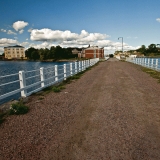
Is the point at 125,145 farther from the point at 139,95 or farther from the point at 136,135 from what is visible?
the point at 139,95

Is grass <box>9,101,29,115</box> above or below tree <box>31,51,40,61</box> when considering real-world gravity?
below

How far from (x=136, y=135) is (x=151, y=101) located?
3595 millimetres

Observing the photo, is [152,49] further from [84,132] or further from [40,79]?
[84,132]

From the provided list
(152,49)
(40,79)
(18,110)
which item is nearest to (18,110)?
(18,110)

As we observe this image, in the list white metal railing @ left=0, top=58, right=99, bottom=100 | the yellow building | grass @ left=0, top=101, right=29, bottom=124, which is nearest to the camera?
grass @ left=0, top=101, right=29, bottom=124

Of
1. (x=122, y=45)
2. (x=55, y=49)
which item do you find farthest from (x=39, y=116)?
(x=55, y=49)

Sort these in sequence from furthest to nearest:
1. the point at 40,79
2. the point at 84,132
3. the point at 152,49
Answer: the point at 152,49 → the point at 40,79 → the point at 84,132

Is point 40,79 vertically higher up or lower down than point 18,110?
lower down

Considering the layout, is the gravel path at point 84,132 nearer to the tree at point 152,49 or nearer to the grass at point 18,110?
the grass at point 18,110

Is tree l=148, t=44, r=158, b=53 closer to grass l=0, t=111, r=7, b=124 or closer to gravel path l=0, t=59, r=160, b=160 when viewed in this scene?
gravel path l=0, t=59, r=160, b=160

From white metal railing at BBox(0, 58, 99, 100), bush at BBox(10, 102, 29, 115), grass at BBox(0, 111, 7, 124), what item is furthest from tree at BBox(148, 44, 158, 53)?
grass at BBox(0, 111, 7, 124)

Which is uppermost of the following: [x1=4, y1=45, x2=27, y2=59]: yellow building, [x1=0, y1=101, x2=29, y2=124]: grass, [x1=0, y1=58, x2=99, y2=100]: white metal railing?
[x1=4, y1=45, x2=27, y2=59]: yellow building

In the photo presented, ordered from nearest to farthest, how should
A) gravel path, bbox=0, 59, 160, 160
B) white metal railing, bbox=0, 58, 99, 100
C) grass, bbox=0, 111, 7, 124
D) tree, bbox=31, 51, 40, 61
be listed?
1. gravel path, bbox=0, 59, 160, 160
2. grass, bbox=0, 111, 7, 124
3. white metal railing, bbox=0, 58, 99, 100
4. tree, bbox=31, 51, 40, 61

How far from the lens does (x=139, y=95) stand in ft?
28.1
